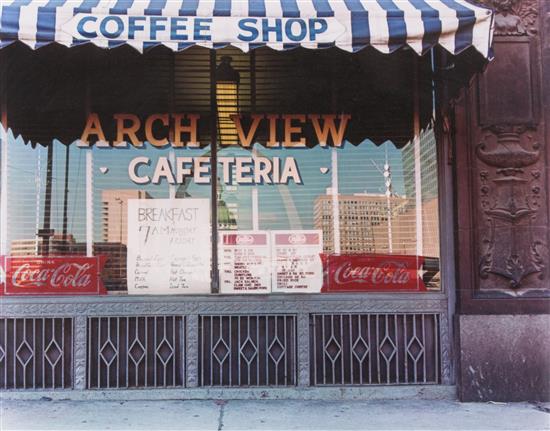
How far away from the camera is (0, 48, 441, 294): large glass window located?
6.62m

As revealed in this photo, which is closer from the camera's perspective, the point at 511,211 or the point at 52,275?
the point at 511,211

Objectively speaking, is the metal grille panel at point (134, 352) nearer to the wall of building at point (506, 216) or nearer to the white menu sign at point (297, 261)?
the white menu sign at point (297, 261)

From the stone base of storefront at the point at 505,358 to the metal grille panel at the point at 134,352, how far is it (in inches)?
117

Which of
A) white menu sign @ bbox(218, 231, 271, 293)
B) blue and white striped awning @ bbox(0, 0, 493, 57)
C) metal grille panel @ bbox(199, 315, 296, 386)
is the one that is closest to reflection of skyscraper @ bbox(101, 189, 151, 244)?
white menu sign @ bbox(218, 231, 271, 293)

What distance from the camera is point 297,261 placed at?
6668 millimetres

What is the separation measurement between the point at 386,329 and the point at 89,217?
343 cm

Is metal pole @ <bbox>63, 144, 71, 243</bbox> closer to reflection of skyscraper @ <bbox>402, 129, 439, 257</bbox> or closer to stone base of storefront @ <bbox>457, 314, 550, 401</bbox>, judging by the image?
reflection of skyscraper @ <bbox>402, 129, 439, 257</bbox>

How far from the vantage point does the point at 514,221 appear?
6348 millimetres

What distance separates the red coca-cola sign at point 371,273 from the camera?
662 cm

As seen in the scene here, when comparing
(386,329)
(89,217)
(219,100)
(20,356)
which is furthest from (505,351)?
(20,356)

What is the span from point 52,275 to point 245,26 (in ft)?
11.3

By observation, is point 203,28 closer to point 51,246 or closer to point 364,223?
point 364,223

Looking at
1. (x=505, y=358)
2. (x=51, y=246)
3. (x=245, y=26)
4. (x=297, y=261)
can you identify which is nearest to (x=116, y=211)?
(x=51, y=246)

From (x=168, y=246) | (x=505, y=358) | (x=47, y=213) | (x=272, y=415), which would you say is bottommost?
(x=272, y=415)
